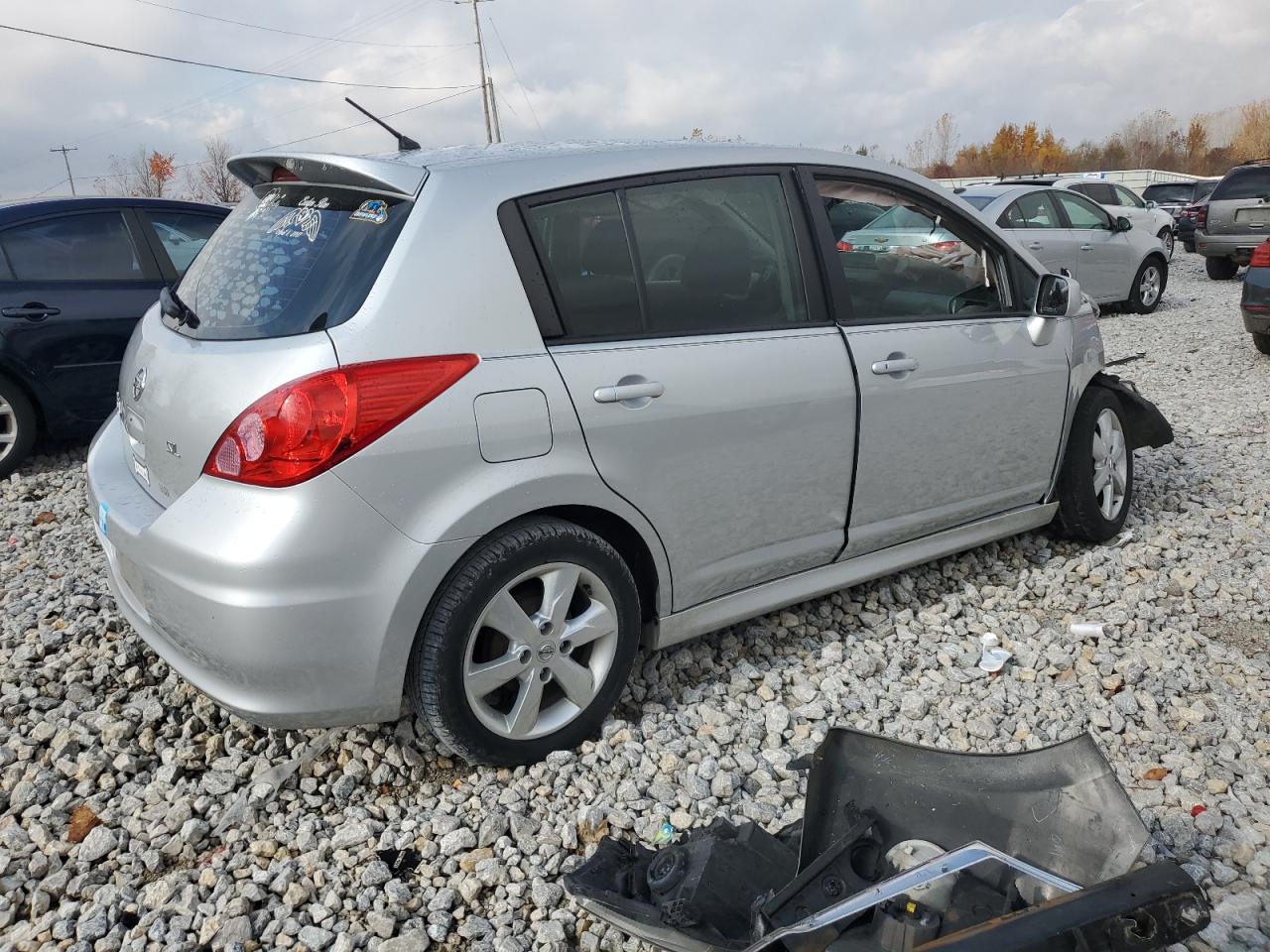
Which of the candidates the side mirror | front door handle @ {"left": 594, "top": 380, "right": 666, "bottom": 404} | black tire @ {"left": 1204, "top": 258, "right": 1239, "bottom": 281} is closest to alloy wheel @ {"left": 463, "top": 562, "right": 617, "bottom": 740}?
front door handle @ {"left": 594, "top": 380, "right": 666, "bottom": 404}

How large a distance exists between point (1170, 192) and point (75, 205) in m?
26.5

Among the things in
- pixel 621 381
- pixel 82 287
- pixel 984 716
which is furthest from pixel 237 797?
pixel 82 287

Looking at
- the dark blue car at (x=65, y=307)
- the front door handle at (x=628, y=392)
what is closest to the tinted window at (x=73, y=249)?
the dark blue car at (x=65, y=307)

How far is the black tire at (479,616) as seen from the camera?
264 cm

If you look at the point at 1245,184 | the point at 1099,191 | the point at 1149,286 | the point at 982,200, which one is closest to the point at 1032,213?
the point at 982,200

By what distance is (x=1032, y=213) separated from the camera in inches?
445

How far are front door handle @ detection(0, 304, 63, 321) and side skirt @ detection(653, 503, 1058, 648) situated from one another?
15.8 ft

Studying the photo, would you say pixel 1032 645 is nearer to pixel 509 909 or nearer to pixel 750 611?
pixel 750 611

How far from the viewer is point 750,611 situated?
133 inches

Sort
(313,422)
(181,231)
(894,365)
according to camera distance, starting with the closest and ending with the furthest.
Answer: (313,422) < (894,365) < (181,231)

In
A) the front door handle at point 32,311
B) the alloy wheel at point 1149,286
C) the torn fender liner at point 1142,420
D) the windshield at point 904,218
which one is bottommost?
the alloy wheel at point 1149,286

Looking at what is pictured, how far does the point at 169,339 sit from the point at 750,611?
2027 mm

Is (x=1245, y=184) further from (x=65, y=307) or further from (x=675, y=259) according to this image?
(x=65, y=307)

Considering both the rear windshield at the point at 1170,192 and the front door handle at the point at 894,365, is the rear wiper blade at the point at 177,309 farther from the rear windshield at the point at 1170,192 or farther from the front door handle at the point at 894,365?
the rear windshield at the point at 1170,192
